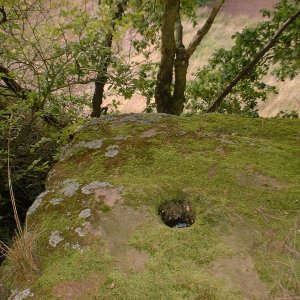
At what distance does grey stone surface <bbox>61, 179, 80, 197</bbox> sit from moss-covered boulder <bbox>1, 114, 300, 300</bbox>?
0.01 m

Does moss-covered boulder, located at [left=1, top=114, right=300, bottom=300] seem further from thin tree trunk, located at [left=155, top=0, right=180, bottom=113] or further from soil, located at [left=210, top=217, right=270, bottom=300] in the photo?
thin tree trunk, located at [left=155, top=0, right=180, bottom=113]

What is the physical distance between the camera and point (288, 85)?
1361 cm

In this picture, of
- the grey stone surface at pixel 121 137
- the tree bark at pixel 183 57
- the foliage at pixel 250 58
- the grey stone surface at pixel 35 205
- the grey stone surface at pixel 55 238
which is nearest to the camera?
the grey stone surface at pixel 55 238

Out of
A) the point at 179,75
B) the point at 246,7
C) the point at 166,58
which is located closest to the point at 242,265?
the point at 166,58

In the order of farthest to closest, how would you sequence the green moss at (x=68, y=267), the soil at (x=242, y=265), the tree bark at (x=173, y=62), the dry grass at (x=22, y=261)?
1. the tree bark at (x=173, y=62)
2. the dry grass at (x=22, y=261)
3. the green moss at (x=68, y=267)
4. the soil at (x=242, y=265)

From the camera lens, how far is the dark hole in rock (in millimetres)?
2551

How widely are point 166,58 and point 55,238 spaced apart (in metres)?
3.56

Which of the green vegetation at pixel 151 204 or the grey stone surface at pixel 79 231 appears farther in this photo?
the grey stone surface at pixel 79 231

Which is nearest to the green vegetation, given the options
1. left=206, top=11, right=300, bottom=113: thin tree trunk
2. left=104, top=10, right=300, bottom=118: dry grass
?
left=206, top=11, right=300, bottom=113: thin tree trunk

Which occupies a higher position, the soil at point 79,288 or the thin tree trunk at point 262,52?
the thin tree trunk at point 262,52

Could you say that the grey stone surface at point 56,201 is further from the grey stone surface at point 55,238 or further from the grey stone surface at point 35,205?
the grey stone surface at point 55,238

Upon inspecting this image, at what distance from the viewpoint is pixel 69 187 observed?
285 centimetres

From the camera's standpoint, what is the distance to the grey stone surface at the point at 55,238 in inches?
92.3

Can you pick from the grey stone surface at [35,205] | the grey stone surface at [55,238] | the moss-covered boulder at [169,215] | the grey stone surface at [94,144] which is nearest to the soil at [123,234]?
the moss-covered boulder at [169,215]
